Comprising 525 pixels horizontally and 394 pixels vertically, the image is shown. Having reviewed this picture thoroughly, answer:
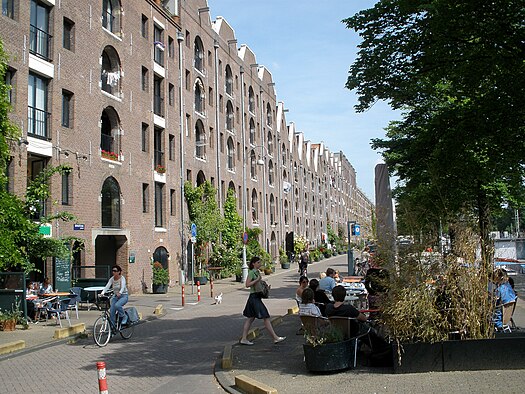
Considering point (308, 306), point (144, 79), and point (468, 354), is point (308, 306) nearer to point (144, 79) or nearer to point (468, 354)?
point (468, 354)

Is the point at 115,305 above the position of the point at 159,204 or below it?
below

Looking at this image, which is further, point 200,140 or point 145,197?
point 200,140

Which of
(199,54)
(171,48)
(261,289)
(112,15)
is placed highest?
(199,54)

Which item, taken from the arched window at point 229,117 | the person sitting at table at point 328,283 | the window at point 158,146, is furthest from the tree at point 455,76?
the arched window at point 229,117

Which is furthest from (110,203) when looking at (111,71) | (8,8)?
(8,8)

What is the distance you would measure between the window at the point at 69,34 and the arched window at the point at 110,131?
3748 millimetres

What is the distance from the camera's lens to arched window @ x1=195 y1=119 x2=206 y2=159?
1495 inches

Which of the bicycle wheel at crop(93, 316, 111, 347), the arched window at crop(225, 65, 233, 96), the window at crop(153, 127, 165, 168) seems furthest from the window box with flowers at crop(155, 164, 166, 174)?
the bicycle wheel at crop(93, 316, 111, 347)

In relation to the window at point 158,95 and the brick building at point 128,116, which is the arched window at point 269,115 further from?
the window at point 158,95

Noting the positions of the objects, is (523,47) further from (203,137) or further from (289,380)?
(203,137)

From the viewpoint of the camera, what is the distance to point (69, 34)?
939 inches

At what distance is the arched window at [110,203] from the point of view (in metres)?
25.9

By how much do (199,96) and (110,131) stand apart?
40.9 feet

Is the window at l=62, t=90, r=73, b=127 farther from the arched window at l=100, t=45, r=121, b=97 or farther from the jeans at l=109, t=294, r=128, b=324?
the jeans at l=109, t=294, r=128, b=324
